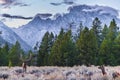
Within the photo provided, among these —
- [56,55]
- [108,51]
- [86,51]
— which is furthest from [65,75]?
[56,55]

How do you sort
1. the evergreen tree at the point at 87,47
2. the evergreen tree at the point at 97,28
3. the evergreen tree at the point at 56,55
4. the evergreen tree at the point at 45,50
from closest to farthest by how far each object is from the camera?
the evergreen tree at the point at 87,47 < the evergreen tree at the point at 56,55 < the evergreen tree at the point at 45,50 < the evergreen tree at the point at 97,28

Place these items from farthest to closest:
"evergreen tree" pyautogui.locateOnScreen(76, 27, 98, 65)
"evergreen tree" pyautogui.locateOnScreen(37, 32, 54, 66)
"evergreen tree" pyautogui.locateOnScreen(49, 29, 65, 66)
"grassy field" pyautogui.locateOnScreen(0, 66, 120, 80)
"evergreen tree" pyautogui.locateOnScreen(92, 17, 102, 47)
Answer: "evergreen tree" pyautogui.locateOnScreen(92, 17, 102, 47)
"evergreen tree" pyautogui.locateOnScreen(37, 32, 54, 66)
"evergreen tree" pyautogui.locateOnScreen(49, 29, 65, 66)
"evergreen tree" pyautogui.locateOnScreen(76, 27, 98, 65)
"grassy field" pyautogui.locateOnScreen(0, 66, 120, 80)

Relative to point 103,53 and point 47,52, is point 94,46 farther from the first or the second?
point 47,52

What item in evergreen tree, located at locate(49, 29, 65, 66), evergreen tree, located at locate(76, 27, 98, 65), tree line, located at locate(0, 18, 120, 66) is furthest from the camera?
evergreen tree, located at locate(49, 29, 65, 66)

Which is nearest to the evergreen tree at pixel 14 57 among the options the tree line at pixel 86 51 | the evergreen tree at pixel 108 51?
the tree line at pixel 86 51

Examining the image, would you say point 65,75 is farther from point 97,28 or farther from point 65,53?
point 97,28

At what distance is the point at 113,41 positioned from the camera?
6450 centimetres

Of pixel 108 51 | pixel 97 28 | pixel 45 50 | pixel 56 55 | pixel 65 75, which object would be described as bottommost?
pixel 45 50

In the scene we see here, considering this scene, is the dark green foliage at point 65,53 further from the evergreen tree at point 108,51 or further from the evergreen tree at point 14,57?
the evergreen tree at point 14,57

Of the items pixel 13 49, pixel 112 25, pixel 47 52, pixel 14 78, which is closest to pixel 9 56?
pixel 13 49

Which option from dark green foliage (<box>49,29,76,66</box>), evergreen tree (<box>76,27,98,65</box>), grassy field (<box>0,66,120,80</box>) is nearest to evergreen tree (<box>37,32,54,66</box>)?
dark green foliage (<box>49,29,76,66</box>)

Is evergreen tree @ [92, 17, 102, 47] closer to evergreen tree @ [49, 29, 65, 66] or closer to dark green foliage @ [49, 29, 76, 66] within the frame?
evergreen tree @ [49, 29, 65, 66]

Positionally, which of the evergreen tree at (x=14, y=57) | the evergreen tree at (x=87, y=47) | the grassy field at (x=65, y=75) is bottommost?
the evergreen tree at (x=14, y=57)

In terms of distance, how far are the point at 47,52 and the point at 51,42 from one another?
282cm
